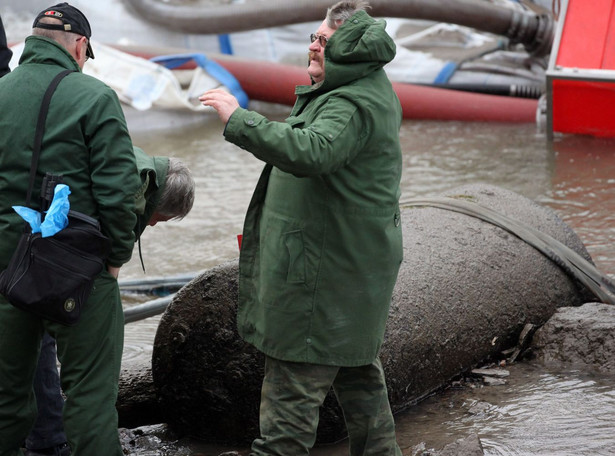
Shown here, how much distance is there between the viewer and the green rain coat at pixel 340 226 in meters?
2.84

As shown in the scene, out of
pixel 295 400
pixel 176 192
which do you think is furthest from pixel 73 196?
pixel 295 400

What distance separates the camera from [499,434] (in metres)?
3.62

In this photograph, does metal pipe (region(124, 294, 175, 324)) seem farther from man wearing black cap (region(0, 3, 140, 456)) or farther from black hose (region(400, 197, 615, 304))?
man wearing black cap (region(0, 3, 140, 456))

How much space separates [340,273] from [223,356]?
98cm

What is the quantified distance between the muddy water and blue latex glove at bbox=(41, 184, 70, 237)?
4.64 ft

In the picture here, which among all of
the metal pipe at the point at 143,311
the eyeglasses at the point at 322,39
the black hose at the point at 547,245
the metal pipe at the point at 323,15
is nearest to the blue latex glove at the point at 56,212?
the eyeglasses at the point at 322,39

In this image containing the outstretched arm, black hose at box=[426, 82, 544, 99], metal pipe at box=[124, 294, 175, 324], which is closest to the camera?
the outstretched arm

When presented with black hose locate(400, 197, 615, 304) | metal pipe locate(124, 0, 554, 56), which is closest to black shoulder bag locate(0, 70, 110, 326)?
black hose locate(400, 197, 615, 304)

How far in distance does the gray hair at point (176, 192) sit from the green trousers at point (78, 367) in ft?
1.31

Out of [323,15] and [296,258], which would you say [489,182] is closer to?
[323,15]

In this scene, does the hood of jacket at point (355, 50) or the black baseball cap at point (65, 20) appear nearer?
the hood of jacket at point (355, 50)

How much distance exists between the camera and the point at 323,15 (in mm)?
13078

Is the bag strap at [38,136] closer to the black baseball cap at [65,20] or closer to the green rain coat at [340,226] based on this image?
the black baseball cap at [65,20]

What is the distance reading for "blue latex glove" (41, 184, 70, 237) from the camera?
2773mm
